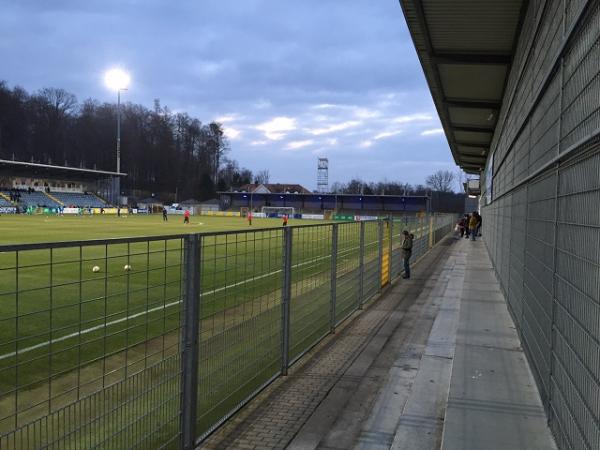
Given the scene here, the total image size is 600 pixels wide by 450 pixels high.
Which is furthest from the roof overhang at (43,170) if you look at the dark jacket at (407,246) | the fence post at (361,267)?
the fence post at (361,267)

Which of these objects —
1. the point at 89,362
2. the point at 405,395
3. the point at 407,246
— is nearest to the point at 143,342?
the point at 89,362

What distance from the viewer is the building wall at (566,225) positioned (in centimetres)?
271

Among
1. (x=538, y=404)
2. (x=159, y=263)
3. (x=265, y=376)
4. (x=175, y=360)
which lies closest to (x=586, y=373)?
(x=538, y=404)

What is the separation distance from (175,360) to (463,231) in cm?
3647

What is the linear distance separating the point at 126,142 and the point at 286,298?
135 meters

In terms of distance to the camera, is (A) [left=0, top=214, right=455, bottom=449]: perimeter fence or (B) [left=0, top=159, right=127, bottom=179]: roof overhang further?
(B) [left=0, top=159, right=127, bottom=179]: roof overhang

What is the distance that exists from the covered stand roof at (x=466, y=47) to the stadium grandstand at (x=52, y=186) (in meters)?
68.1

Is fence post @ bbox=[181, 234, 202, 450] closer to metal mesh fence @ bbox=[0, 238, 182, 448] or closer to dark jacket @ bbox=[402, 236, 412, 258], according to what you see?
metal mesh fence @ bbox=[0, 238, 182, 448]

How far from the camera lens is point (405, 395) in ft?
18.5

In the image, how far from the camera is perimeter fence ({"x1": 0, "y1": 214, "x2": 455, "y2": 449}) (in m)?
3.38

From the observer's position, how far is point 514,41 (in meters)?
9.76

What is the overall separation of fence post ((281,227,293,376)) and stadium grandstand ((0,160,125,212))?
238 ft

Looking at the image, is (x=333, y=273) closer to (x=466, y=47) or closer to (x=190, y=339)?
(x=190, y=339)

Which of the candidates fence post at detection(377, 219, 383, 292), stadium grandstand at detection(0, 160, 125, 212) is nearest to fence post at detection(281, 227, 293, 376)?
fence post at detection(377, 219, 383, 292)
